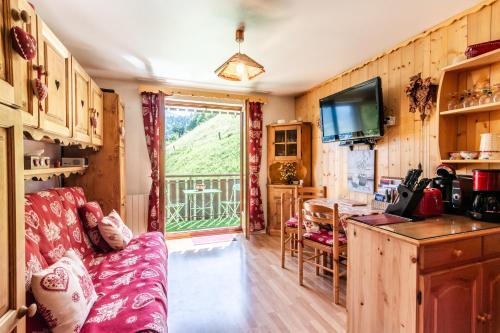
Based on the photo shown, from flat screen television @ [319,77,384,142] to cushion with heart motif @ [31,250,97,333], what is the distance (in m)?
2.68

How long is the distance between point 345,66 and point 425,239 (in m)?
2.43

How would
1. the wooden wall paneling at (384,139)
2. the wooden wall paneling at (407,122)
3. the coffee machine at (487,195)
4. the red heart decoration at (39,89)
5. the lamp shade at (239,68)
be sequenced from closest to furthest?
the red heart decoration at (39,89)
the coffee machine at (487,195)
the lamp shade at (239,68)
the wooden wall paneling at (407,122)
the wooden wall paneling at (384,139)

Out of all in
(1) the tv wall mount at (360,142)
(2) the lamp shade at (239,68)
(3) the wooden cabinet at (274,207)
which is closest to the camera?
(2) the lamp shade at (239,68)

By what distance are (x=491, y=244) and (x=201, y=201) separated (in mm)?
4626

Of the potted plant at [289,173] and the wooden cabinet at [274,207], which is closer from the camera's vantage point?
the wooden cabinet at [274,207]

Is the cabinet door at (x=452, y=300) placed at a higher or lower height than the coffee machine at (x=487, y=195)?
lower

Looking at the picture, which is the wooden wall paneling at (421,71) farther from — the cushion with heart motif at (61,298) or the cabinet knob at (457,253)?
the cushion with heart motif at (61,298)

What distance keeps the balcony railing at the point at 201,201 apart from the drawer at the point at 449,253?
4077mm

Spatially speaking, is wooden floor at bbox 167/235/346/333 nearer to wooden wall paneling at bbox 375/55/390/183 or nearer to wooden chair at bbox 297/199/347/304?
wooden chair at bbox 297/199/347/304

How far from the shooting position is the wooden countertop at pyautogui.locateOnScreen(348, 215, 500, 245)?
1.32 m

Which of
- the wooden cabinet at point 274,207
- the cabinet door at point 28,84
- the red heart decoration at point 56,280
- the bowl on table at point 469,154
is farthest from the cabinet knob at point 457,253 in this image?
the wooden cabinet at point 274,207

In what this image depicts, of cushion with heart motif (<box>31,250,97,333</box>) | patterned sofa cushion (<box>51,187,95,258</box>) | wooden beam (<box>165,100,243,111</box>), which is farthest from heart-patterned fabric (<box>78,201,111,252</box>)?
wooden beam (<box>165,100,243,111</box>)

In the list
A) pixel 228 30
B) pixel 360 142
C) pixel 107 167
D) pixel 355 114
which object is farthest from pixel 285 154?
pixel 107 167

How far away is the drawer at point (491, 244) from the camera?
1.47 meters
